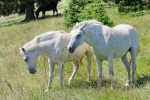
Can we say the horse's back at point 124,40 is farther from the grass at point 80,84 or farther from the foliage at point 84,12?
the foliage at point 84,12

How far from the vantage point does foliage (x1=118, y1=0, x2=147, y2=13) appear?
47.7 feet

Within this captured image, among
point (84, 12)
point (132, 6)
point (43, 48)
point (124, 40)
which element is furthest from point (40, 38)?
point (132, 6)

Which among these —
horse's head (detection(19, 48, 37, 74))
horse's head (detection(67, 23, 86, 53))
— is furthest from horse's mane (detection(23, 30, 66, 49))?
horse's head (detection(67, 23, 86, 53))

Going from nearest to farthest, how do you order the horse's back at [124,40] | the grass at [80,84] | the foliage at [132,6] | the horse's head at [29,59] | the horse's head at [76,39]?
1. the grass at [80,84]
2. the horse's head at [76,39]
3. the horse's back at [124,40]
4. the horse's head at [29,59]
5. the foliage at [132,6]

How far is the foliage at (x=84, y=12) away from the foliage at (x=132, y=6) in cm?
317

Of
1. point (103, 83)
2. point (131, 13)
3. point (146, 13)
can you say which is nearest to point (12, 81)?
point (103, 83)

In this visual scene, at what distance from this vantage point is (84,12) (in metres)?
11.6

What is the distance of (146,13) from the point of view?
13.9m

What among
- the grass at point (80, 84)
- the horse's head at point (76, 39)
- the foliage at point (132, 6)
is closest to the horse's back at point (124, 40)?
the grass at point (80, 84)

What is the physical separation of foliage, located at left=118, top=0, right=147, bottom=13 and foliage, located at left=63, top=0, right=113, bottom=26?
3.17 metres

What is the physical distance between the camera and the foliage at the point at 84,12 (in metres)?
10.2

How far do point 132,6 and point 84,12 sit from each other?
5.39 meters

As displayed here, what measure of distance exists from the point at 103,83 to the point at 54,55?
6.02ft

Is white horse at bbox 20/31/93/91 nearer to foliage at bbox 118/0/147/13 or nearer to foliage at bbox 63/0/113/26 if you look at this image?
foliage at bbox 63/0/113/26
